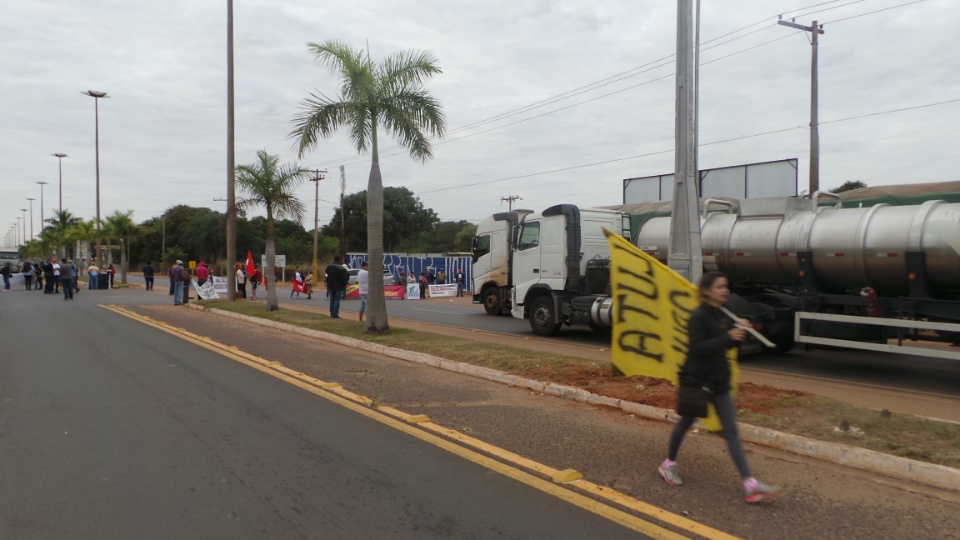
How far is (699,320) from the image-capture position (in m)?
4.83

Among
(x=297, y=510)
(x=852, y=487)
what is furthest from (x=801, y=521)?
(x=297, y=510)

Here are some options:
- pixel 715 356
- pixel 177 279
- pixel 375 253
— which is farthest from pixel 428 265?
pixel 715 356

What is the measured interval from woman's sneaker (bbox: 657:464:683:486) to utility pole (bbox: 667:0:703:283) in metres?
4.52

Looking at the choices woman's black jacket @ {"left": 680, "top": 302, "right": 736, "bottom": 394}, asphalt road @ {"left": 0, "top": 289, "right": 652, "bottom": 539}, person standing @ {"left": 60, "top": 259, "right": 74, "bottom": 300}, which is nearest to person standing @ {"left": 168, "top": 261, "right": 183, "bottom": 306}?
person standing @ {"left": 60, "top": 259, "right": 74, "bottom": 300}

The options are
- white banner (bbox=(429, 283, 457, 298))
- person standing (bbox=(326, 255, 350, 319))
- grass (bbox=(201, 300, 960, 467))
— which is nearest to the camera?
grass (bbox=(201, 300, 960, 467))

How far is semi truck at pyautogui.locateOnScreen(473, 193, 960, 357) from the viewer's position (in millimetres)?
9555

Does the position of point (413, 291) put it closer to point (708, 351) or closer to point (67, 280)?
point (67, 280)

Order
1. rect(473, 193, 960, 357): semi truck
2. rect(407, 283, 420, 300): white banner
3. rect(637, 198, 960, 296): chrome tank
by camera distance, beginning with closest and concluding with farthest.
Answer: rect(637, 198, 960, 296): chrome tank → rect(473, 193, 960, 357): semi truck → rect(407, 283, 420, 300): white banner

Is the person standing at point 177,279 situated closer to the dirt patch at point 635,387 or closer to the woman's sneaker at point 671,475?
the dirt patch at point 635,387

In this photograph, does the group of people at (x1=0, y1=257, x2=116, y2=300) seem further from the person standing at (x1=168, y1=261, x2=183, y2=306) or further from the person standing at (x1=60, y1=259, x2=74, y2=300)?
the person standing at (x1=168, y1=261, x2=183, y2=306)

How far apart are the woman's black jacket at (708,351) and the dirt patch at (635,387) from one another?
1953 mm

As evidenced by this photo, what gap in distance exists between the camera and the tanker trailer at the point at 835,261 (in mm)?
9492

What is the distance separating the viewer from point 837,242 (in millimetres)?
10398

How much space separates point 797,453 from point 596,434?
178 cm
